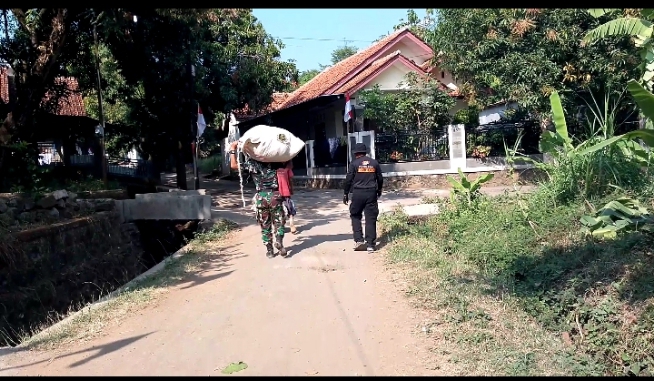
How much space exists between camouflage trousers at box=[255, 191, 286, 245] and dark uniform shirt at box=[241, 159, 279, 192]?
9cm

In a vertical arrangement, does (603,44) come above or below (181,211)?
above

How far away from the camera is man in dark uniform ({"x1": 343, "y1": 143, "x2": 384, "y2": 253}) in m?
8.34

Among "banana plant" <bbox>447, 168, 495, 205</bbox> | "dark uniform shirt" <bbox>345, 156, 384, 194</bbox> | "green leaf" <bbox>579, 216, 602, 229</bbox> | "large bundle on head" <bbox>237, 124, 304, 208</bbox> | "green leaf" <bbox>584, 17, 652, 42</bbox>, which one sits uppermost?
"green leaf" <bbox>584, 17, 652, 42</bbox>

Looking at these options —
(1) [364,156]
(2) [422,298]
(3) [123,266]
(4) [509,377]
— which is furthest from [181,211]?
(4) [509,377]

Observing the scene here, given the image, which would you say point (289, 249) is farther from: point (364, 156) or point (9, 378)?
point (9, 378)

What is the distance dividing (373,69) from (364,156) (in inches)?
502

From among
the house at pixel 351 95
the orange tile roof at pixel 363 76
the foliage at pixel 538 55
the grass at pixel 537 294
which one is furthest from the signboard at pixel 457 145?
the grass at pixel 537 294

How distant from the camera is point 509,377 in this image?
14.1ft

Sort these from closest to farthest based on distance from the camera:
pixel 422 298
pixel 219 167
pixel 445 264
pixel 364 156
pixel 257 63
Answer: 1. pixel 422 298
2. pixel 445 264
3. pixel 364 156
4. pixel 257 63
5. pixel 219 167

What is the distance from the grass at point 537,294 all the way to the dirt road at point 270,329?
0.41m

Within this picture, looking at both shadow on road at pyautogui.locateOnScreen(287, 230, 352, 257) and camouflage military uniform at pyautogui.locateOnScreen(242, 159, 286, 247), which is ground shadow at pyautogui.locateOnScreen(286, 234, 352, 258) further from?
camouflage military uniform at pyautogui.locateOnScreen(242, 159, 286, 247)

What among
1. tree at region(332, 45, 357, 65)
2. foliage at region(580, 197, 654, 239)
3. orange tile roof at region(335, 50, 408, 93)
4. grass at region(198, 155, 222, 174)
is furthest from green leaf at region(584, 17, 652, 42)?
tree at region(332, 45, 357, 65)

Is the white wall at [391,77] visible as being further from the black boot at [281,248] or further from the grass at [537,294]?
the black boot at [281,248]

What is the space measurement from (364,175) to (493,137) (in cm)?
1122
